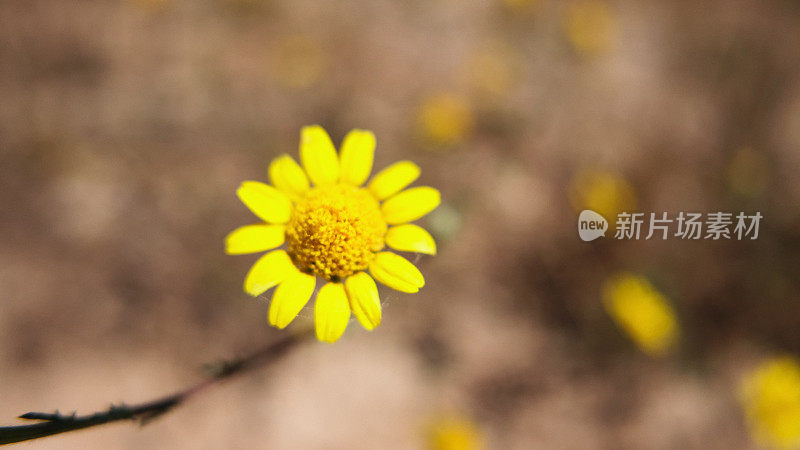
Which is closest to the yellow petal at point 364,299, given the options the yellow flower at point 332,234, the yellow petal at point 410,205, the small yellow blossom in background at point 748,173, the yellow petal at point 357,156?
the yellow flower at point 332,234

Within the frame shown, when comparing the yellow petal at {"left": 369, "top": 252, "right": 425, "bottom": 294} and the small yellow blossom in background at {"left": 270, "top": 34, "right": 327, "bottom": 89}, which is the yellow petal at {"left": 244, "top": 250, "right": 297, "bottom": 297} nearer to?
the yellow petal at {"left": 369, "top": 252, "right": 425, "bottom": 294}

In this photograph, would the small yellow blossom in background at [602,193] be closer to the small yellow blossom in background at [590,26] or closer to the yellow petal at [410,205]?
the small yellow blossom in background at [590,26]

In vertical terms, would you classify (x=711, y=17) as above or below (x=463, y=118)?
above

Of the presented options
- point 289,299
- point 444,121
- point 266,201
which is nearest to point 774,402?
point 444,121

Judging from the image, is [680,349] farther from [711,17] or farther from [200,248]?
[200,248]

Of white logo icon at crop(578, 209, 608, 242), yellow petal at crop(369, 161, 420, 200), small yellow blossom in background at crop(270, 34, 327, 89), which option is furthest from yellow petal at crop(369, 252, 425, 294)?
small yellow blossom in background at crop(270, 34, 327, 89)

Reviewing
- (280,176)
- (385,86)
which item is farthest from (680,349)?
(280,176)

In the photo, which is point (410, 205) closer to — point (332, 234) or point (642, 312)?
point (332, 234)
